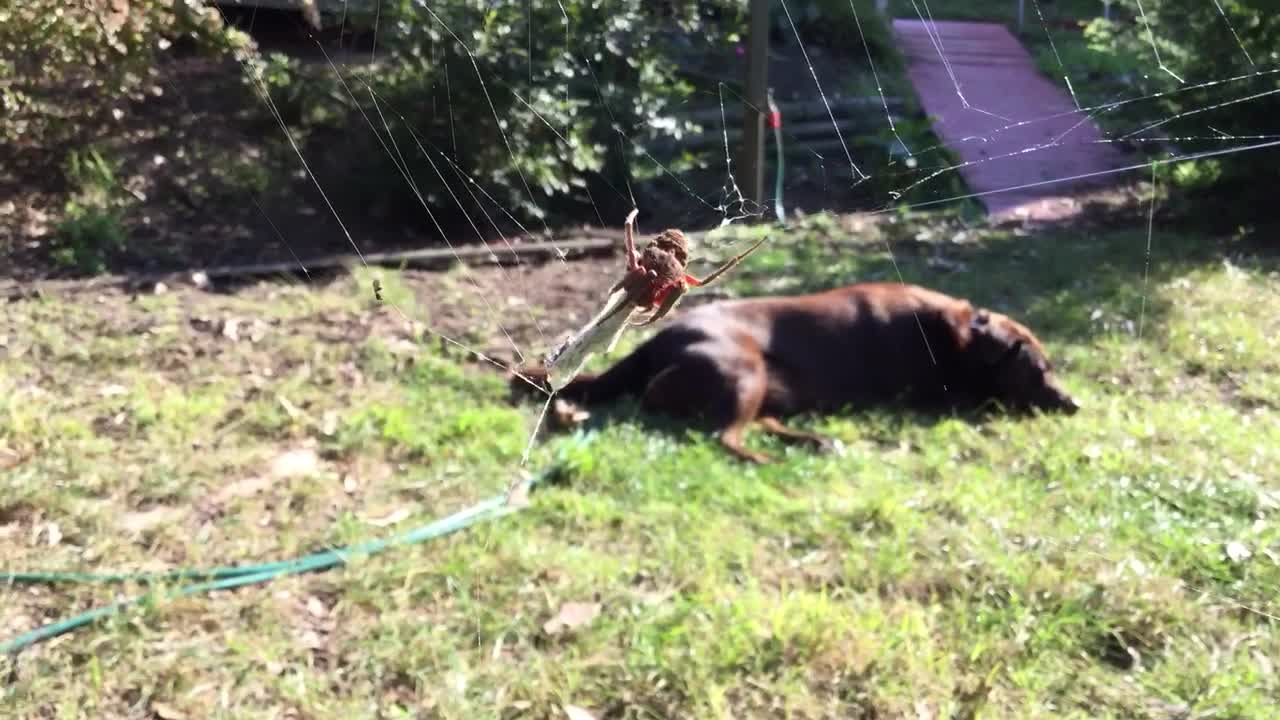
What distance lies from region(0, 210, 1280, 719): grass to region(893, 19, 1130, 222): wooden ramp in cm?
103

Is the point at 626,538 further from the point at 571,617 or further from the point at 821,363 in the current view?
the point at 821,363

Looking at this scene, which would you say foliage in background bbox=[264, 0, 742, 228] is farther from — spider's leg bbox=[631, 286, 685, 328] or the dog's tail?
spider's leg bbox=[631, 286, 685, 328]

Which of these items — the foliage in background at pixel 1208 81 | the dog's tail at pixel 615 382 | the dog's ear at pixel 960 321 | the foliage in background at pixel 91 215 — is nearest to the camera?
the dog's tail at pixel 615 382

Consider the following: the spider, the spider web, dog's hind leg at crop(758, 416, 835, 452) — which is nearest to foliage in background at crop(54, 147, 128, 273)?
the spider web

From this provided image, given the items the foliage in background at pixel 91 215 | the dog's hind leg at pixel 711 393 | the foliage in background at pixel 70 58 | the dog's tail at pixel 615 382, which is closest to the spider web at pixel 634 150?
the dog's tail at pixel 615 382

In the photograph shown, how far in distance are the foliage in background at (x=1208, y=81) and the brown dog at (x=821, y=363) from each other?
166 cm

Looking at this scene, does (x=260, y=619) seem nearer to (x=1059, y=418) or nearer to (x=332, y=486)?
(x=332, y=486)

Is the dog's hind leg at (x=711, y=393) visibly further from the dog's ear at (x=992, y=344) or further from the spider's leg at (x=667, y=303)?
the spider's leg at (x=667, y=303)

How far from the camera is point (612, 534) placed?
321cm

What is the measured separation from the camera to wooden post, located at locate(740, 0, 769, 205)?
19.1 ft

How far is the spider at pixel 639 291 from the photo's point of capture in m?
1.47

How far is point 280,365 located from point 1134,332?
3830 mm

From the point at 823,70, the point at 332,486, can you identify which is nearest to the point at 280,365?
the point at 332,486

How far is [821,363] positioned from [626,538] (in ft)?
5.09
